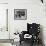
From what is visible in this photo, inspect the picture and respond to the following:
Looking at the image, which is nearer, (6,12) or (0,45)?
(0,45)

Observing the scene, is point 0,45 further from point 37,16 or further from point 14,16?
point 37,16

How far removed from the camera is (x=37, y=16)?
4.65m

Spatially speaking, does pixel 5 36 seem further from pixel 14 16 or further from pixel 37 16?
pixel 37 16

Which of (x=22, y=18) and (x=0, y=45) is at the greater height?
(x=22, y=18)

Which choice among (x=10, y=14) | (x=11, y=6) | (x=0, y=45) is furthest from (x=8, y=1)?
(x=0, y=45)

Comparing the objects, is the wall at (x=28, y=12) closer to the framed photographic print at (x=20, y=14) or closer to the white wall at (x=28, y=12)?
the white wall at (x=28, y=12)

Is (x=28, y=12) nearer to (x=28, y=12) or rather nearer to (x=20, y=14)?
(x=28, y=12)

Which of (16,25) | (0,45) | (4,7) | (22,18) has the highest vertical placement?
(4,7)

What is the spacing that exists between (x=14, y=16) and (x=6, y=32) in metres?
0.77

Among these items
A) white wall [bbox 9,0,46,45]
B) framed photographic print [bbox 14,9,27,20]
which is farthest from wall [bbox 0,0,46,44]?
framed photographic print [bbox 14,9,27,20]

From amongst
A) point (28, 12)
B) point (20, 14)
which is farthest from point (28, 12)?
point (20, 14)

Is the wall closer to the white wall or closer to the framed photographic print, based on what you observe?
the white wall

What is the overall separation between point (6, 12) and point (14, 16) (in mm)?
406

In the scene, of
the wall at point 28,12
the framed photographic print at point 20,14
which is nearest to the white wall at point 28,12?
the wall at point 28,12
